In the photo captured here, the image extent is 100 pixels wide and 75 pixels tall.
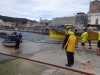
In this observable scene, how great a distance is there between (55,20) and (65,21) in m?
8.01

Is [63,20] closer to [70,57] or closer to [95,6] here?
[95,6]

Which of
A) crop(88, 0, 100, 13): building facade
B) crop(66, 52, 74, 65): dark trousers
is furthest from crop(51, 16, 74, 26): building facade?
crop(66, 52, 74, 65): dark trousers

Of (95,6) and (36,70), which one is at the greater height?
(95,6)

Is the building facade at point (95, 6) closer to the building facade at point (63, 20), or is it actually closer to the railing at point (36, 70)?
the building facade at point (63, 20)

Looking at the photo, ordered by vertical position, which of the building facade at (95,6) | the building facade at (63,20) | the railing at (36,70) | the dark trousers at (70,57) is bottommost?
the railing at (36,70)

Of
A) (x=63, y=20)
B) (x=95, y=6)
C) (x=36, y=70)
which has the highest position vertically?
(x=95, y=6)

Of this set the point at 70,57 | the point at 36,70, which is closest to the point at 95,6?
the point at 70,57

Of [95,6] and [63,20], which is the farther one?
[95,6]

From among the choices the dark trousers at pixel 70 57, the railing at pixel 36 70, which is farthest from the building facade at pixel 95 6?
the railing at pixel 36 70

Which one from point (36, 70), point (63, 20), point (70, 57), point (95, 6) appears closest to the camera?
point (36, 70)

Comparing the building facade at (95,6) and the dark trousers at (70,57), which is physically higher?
the building facade at (95,6)

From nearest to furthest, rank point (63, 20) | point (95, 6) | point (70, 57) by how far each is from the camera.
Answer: point (70, 57) → point (63, 20) → point (95, 6)

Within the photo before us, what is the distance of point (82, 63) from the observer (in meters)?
6.81

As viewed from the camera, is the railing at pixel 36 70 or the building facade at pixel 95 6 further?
the building facade at pixel 95 6
